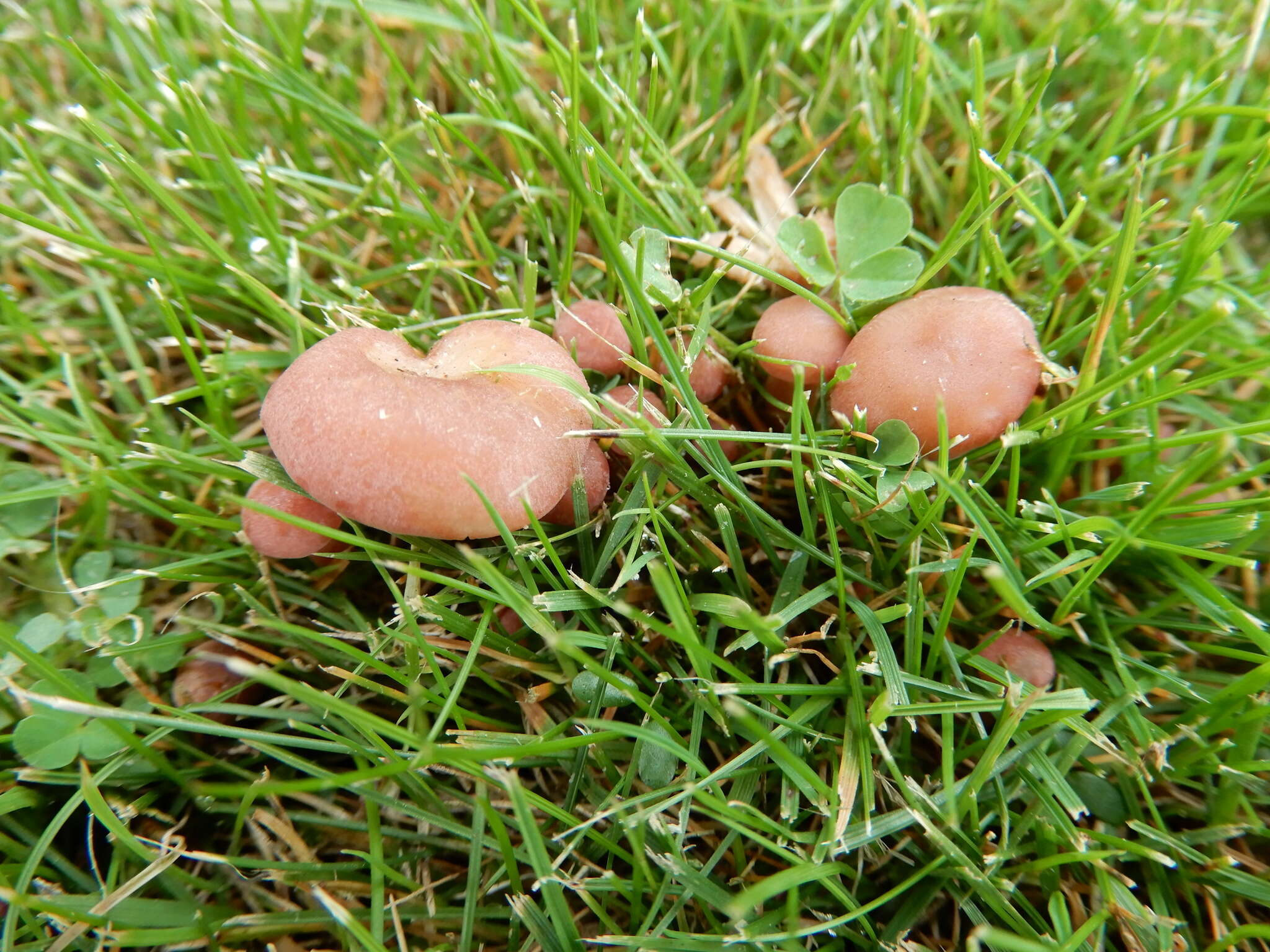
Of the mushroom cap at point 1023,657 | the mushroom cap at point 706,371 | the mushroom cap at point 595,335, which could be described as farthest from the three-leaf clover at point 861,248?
the mushroom cap at point 1023,657

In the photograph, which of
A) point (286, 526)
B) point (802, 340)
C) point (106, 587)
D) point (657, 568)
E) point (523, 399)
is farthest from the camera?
point (106, 587)

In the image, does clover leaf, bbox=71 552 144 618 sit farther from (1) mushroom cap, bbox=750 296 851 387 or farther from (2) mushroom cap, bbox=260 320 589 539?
(1) mushroom cap, bbox=750 296 851 387

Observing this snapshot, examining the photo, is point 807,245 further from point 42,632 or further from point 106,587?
point 42,632

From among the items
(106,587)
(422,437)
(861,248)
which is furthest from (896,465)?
(106,587)

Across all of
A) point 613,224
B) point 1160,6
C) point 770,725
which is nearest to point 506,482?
point 770,725

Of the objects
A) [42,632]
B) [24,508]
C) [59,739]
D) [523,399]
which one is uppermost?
[523,399]

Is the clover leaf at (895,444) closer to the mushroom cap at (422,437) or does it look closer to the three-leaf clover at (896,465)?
the three-leaf clover at (896,465)

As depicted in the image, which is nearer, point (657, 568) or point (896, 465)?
point (657, 568)

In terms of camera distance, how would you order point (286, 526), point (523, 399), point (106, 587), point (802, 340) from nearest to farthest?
1. point (523, 399)
2. point (286, 526)
3. point (802, 340)
4. point (106, 587)
